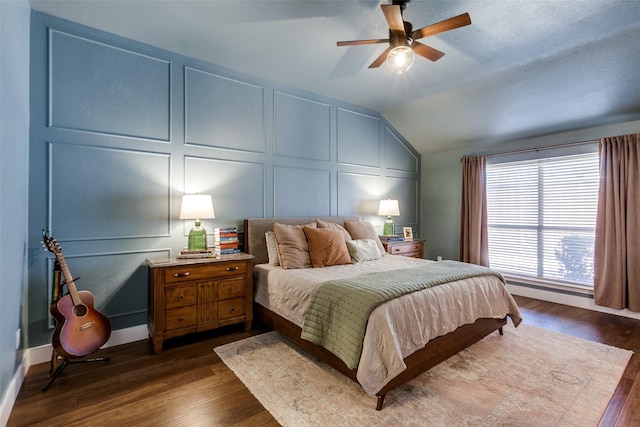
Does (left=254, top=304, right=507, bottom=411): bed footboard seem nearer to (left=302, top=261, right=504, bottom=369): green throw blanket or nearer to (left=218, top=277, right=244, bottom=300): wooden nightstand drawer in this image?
(left=302, top=261, right=504, bottom=369): green throw blanket

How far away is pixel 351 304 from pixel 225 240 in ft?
5.79

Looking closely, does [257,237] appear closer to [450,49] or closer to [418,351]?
[418,351]

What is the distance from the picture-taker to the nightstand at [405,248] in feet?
14.3

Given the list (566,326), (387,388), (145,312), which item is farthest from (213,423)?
(566,326)

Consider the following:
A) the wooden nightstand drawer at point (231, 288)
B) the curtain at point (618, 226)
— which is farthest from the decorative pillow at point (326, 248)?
the curtain at point (618, 226)

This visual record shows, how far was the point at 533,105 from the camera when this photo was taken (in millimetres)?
3760

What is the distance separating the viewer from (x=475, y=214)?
4820 millimetres

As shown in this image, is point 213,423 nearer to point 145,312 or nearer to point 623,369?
point 145,312

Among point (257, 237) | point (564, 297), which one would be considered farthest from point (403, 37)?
point (564, 297)

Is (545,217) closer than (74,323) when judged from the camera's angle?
No

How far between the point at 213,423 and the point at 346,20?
3.15 m

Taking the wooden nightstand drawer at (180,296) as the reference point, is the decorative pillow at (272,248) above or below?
above

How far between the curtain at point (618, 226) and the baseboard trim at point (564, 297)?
112mm

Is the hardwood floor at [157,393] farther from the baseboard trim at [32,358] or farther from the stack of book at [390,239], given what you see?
the stack of book at [390,239]
